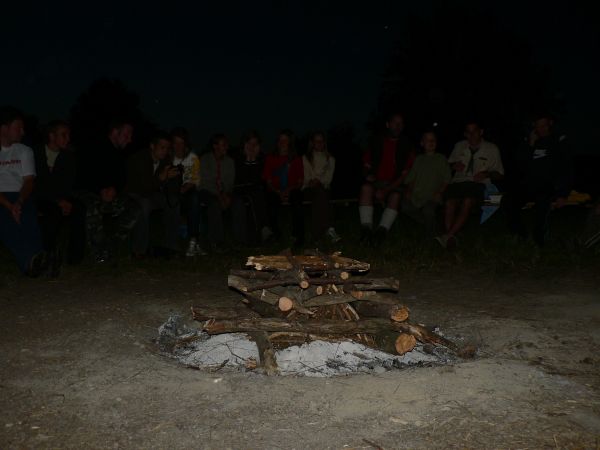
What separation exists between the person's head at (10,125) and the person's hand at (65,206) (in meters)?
0.90

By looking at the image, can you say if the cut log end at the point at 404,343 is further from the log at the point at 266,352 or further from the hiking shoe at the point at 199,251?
the hiking shoe at the point at 199,251

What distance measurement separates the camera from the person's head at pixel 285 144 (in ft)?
28.6

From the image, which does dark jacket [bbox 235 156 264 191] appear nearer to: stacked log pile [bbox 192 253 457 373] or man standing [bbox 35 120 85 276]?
man standing [bbox 35 120 85 276]

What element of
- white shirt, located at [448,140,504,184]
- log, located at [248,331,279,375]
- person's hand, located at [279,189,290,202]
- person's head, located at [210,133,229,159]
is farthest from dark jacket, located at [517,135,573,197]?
log, located at [248,331,279,375]

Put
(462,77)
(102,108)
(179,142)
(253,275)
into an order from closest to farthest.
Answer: (253,275), (179,142), (462,77), (102,108)

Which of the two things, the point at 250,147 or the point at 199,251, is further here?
the point at 250,147

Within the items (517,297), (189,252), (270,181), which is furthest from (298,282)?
(270,181)

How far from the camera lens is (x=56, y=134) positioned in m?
7.08

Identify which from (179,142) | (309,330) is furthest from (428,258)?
(179,142)

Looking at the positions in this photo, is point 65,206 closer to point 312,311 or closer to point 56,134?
point 56,134

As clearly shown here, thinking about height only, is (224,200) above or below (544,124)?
below

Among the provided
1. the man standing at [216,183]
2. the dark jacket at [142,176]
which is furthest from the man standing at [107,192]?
the man standing at [216,183]

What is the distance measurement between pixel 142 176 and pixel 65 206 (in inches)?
41.6

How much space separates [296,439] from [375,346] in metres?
1.47
